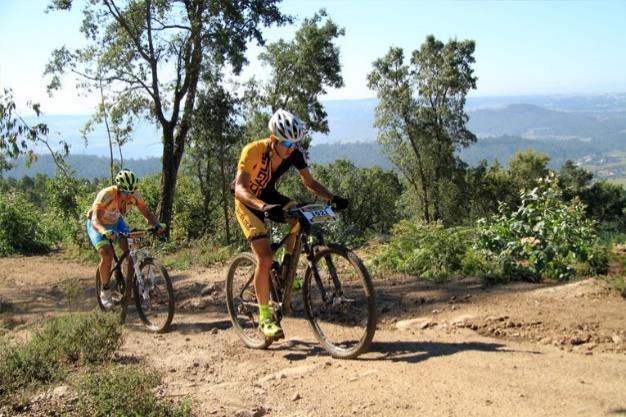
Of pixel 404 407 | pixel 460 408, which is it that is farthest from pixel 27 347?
pixel 460 408

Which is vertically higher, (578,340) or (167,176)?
(167,176)

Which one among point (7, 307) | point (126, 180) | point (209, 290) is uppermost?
point (126, 180)

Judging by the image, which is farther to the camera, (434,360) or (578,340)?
(578,340)

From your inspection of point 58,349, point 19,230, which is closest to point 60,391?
point 58,349

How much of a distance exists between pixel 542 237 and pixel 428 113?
34235mm

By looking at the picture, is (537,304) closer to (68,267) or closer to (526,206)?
(526,206)

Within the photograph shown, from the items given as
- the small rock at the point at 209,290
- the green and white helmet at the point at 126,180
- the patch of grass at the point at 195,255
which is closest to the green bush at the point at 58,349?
the green and white helmet at the point at 126,180

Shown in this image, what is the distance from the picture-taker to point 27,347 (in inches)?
193

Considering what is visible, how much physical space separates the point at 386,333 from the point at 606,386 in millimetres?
2255

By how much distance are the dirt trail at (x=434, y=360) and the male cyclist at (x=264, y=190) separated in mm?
695

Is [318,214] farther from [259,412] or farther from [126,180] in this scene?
[126,180]

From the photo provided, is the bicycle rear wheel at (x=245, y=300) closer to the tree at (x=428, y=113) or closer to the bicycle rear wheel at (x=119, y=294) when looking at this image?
the bicycle rear wheel at (x=119, y=294)

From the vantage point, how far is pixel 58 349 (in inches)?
201

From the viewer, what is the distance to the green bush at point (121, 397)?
11.4 feet
